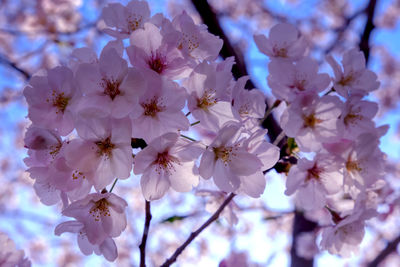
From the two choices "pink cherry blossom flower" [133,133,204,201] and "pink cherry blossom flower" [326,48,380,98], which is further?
"pink cherry blossom flower" [326,48,380,98]

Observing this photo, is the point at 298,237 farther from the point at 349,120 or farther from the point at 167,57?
the point at 167,57

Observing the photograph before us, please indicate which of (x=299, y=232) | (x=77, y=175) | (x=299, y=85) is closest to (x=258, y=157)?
(x=299, y=85)

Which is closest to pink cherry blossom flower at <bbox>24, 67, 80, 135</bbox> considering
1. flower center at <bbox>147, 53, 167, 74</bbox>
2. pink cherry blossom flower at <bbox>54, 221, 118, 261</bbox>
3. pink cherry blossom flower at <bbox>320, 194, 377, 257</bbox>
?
flower center at <bbox>147, 53, 167, 74</bbox>

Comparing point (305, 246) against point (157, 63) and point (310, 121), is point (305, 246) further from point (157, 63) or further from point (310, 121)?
point (157, 63)

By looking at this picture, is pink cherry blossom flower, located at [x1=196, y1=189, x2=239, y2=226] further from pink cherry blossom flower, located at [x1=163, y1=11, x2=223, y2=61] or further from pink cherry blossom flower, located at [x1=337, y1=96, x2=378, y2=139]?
pink cherry blossom flower, located at [x1=163, y1=11, x2=223, y2=61]

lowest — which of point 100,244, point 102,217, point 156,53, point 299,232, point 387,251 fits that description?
point 299,232

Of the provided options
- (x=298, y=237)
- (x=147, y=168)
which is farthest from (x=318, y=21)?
(x=147, y=168)
